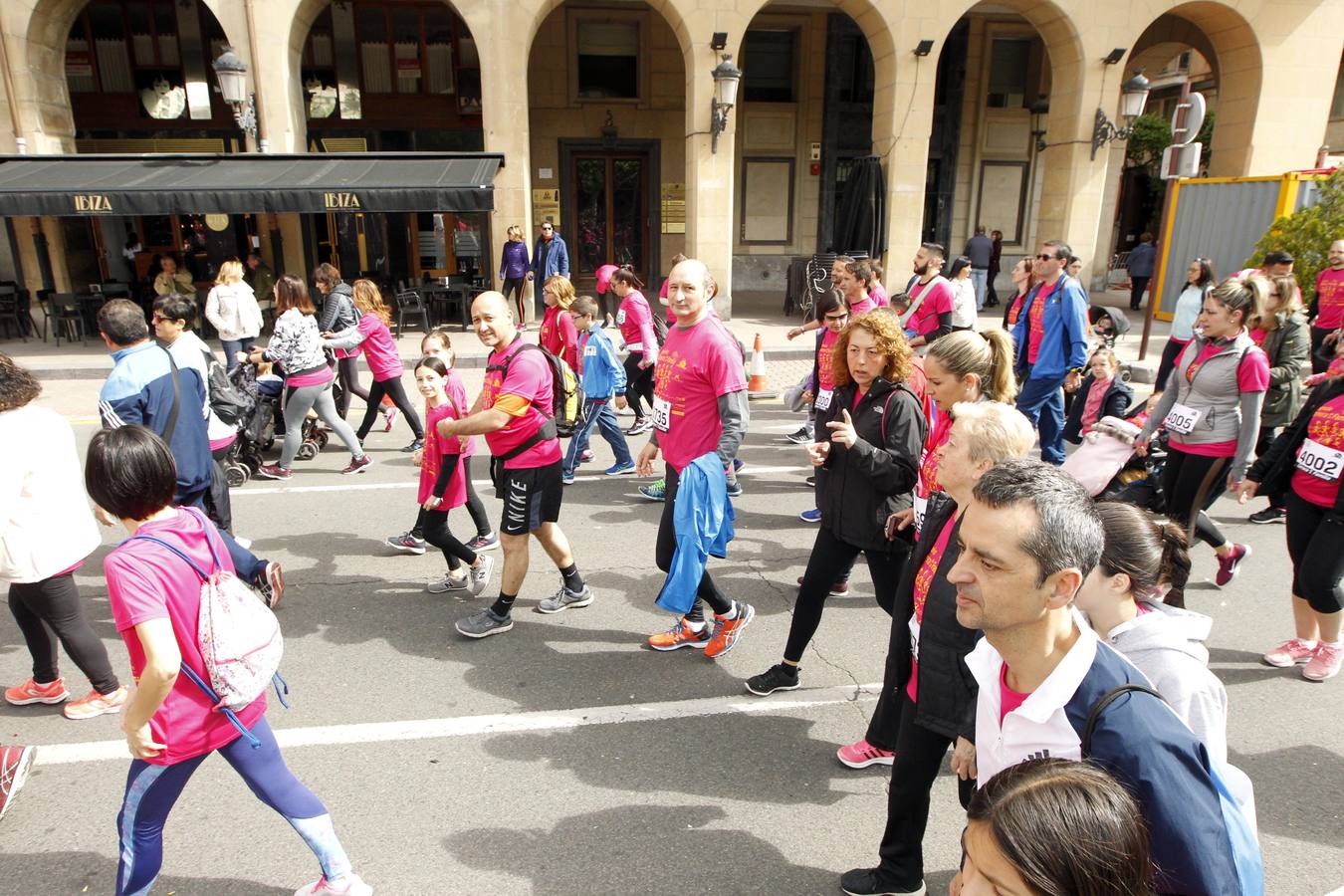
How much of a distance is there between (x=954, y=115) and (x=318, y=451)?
1827 cm

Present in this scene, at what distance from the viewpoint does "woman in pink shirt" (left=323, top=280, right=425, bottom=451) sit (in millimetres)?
7730

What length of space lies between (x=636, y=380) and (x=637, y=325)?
0.68 metres

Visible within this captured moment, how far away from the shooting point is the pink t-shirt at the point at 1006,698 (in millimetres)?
1908

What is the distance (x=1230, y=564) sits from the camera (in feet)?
17.0

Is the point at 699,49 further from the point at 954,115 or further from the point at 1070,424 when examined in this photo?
the point at 1070,424

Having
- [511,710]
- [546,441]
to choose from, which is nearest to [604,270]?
[546,441]

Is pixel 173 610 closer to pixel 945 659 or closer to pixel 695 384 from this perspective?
pixel 945 659

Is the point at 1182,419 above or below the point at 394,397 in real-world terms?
above

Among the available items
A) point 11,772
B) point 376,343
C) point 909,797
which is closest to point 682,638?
point 909,797

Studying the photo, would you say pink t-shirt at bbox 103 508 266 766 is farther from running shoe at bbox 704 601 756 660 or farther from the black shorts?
running shoe at bbox 704 601 756 660

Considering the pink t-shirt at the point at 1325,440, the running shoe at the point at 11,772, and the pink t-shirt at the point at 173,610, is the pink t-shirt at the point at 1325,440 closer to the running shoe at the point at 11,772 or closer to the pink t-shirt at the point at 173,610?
the pink t-shirt at the point at 173,610

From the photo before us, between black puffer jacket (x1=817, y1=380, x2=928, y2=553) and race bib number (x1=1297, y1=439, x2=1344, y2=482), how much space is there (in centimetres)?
189

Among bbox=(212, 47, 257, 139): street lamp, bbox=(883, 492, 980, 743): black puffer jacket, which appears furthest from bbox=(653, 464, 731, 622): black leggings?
bbox=(212, 47, 257, 139): street lamp

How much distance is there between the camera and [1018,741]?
187 cm
